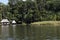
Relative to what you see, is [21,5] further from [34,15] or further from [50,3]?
[50,3]

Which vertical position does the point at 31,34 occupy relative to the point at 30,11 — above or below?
below

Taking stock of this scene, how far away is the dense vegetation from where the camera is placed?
86500 mm

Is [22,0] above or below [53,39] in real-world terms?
above

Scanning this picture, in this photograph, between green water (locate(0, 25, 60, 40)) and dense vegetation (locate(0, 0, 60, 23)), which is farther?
dense vegetation (locate(0, 0, 60, 23))

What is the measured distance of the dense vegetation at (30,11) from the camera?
284 feet

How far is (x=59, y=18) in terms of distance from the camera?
85.4m

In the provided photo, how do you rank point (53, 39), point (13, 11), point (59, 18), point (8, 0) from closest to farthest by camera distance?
point (53, 39) → point (59, 18) → point (13, 11) → point (8, 0)

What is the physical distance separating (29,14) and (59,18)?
12524 mm

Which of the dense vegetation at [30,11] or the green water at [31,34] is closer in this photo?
the green water at [31,34]

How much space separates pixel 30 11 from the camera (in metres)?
86.8

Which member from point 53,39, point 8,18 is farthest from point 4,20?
point 53,39

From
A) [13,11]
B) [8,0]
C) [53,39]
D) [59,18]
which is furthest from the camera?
[8,0]

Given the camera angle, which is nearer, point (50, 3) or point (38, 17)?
point (38, 17)

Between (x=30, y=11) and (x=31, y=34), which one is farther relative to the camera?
(x=30, y=11)
